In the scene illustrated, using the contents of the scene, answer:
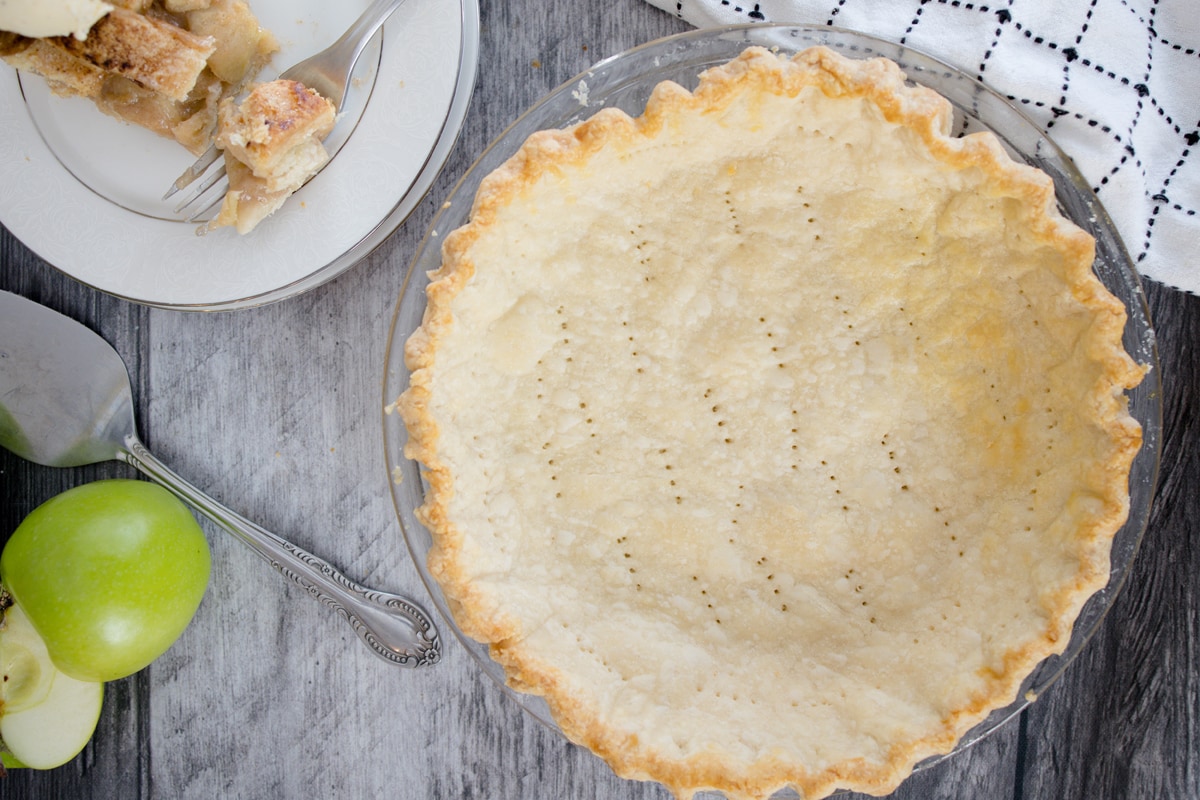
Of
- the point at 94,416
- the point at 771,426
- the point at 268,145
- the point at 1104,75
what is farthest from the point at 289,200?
the point at 1104,75

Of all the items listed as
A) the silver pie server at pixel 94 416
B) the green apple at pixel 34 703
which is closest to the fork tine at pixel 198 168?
the silver pie server at pixel 94 416

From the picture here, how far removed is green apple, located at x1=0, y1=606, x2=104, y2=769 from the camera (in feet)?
4.62

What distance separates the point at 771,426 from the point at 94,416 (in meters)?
1.17

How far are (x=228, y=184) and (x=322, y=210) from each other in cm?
15

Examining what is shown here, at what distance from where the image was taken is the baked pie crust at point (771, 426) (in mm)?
1062

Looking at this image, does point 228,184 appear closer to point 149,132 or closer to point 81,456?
point 149,132

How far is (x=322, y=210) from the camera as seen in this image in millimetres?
1320

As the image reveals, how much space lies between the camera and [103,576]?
4.31 feet

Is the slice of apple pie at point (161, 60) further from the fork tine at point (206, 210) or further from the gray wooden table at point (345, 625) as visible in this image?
the gray wooden table at point (345, 625)

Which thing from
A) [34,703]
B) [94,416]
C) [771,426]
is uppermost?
[771,426]

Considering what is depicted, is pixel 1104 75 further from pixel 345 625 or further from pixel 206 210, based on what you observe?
pixel 345 625

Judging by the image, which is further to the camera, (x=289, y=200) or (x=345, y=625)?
(x=345, y=625)

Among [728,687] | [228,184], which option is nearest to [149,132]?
[228,184]

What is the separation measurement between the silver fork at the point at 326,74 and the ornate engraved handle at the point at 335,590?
0.46 meters
